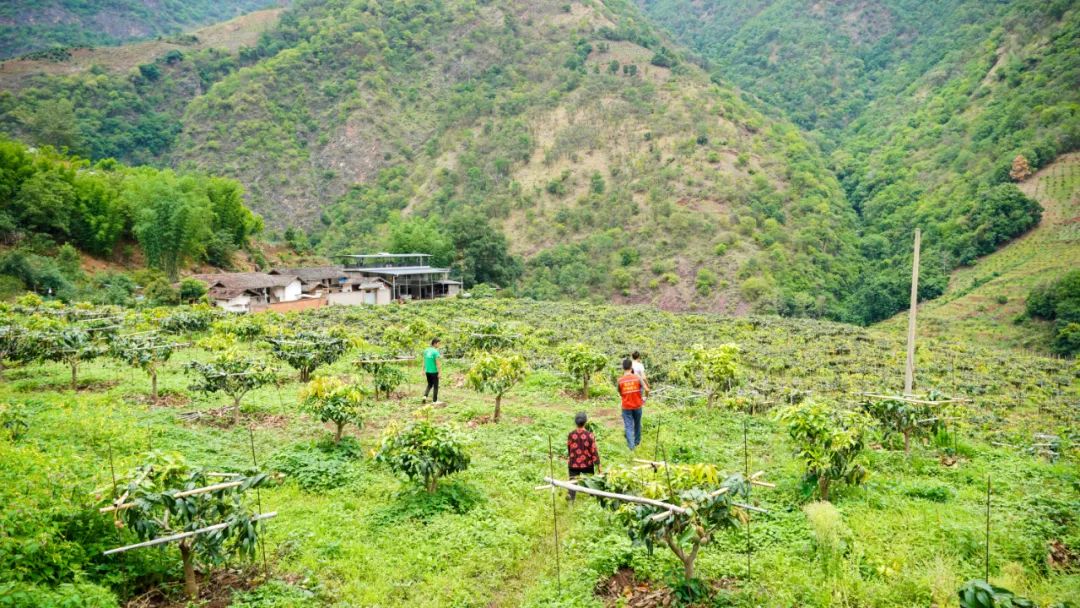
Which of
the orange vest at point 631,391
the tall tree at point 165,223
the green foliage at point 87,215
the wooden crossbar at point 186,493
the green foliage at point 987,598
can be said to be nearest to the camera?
the green foliage at point 987,598

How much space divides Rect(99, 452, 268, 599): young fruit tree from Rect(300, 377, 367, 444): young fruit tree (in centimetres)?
414

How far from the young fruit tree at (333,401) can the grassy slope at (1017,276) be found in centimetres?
4139

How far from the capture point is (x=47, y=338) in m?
14.1

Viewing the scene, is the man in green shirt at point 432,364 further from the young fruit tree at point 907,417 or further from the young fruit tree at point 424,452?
→ the young fruit tree at point 907,417

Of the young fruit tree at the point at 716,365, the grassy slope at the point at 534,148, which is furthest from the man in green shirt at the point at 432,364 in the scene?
the grassy slope at the point at 534,148

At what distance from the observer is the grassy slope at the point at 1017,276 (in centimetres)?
4088

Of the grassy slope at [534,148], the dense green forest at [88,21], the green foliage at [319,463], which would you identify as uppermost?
the dense green forest at [88,21]

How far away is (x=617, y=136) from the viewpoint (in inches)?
3034

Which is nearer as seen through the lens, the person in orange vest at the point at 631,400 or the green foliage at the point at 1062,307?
the person in orange vest at the point at 631,400

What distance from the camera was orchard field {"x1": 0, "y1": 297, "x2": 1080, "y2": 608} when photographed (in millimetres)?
5961

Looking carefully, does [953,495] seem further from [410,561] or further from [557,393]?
[557,393]

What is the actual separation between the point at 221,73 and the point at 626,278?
74.6 meters

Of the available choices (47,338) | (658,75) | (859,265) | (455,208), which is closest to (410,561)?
(47,338)

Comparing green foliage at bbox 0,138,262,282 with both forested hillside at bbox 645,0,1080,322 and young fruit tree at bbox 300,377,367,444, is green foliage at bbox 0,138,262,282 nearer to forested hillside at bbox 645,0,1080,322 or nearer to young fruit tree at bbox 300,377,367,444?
young fruit tree at bbox 300,377,367,444
